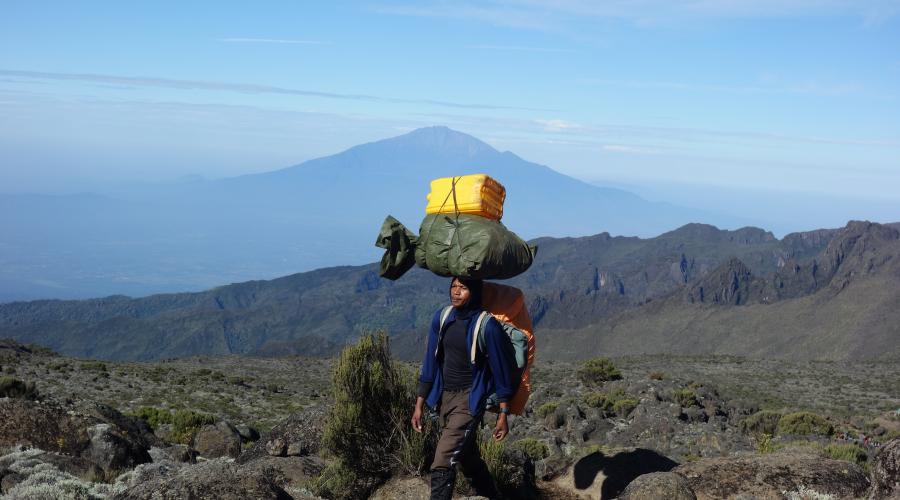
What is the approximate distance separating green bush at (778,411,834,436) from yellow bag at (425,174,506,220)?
15.3 metres

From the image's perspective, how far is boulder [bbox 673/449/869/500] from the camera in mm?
8227

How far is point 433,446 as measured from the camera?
8.75 metres

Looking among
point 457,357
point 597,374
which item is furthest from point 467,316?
point 597,374

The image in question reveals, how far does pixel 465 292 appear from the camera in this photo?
755cm

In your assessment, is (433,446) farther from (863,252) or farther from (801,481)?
(863,252)

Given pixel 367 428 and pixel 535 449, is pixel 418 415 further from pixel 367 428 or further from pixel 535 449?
pixel 535 449

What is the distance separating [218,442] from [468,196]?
10171 millimetres

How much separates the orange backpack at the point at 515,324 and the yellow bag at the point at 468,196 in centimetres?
75

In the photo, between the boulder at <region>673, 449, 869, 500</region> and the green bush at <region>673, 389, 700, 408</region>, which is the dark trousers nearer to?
the boulder at <region>673, 449, 869, 500</region>

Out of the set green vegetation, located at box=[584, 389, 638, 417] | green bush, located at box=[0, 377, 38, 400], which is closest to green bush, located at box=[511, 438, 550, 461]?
green vegetation, located at box=[584, 389, 638, 417]

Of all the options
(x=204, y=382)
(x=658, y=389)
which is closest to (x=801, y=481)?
(x=658, y=389)

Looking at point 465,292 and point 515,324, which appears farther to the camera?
point 515,324

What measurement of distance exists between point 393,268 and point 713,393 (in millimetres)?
22581

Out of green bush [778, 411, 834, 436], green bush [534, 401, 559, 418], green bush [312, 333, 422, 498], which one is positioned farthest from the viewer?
green bush [534, 401, 559, 418]
